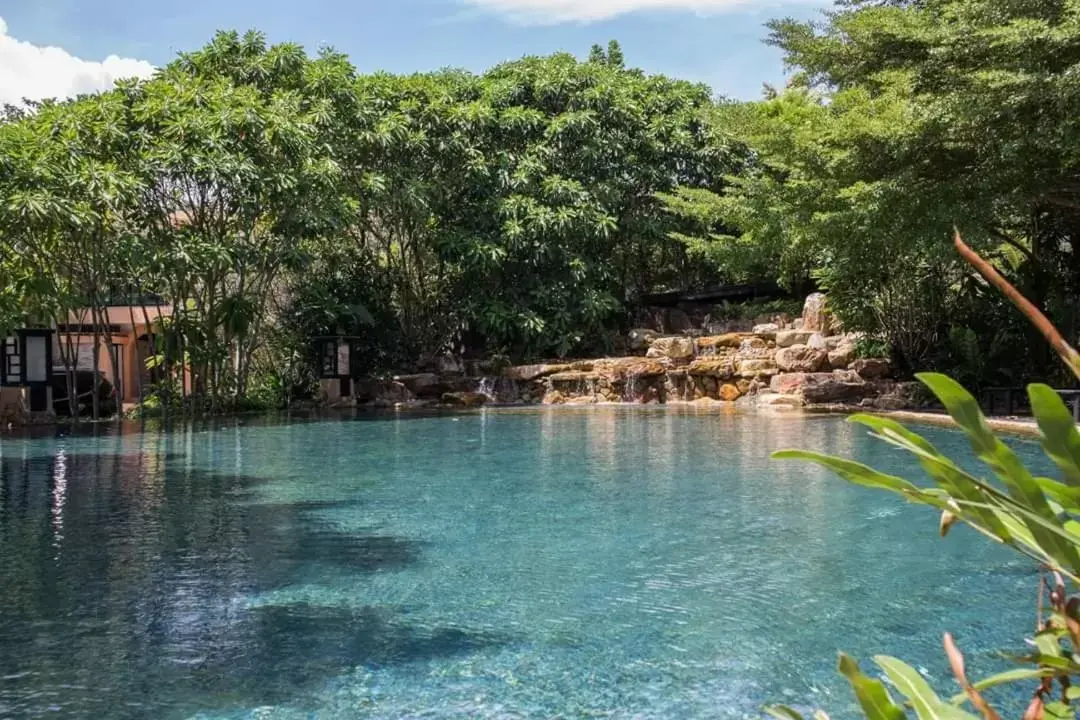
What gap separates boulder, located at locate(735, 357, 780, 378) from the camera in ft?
59.9

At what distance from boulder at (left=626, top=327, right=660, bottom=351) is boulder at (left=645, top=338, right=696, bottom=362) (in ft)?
3.74

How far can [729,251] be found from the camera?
52.7ft

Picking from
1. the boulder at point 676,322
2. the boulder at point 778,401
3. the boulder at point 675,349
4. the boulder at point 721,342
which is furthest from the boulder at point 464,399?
the boulder at point 676,322

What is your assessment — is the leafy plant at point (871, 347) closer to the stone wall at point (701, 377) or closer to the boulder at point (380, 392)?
the stone wall at point (701, 377)

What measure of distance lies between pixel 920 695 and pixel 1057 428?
0.96 ft

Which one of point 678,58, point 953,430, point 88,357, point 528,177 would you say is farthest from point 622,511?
point 678,58

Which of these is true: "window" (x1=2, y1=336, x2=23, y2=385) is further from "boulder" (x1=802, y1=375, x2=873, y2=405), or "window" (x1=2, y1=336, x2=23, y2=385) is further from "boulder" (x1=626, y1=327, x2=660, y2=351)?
"boulder" (x1=802, y1=375, x2=873, y2=405)

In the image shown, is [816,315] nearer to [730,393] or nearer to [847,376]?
[730,393]

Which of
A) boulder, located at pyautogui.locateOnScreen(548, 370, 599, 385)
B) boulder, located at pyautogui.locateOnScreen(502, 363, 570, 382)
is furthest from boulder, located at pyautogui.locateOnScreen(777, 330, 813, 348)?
boulder, located at pyautogui.locateOnScreen(502, 363, 570, 382)

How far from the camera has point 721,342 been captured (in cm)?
2011

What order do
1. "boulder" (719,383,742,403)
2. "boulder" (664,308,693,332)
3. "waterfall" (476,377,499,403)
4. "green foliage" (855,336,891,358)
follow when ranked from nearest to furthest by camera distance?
"green foliage" (855,336,891,358) < "boulder" (719,383,742,403) < "waterfall" (476,377,499,403) < "boulder" (664,308,693,332)

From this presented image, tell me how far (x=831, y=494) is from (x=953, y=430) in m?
6.08

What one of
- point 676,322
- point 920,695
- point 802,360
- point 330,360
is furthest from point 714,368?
point 920,695

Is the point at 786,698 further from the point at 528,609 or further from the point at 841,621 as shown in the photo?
the point at 528,609
